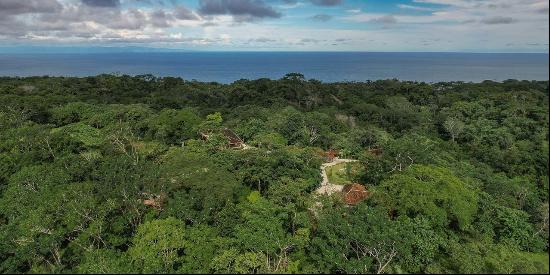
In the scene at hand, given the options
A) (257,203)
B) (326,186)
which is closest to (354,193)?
(326,186)

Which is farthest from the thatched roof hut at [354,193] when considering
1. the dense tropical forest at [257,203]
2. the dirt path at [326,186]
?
the dirt path at [326,186]

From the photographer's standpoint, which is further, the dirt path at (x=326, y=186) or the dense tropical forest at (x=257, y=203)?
the dirt path at (x=326, y=186)

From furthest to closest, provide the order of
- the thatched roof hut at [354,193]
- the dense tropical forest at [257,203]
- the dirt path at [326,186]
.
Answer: the dirt path at [326,186] < the thatched roof hut at [354,193] < the dense tropical forest at [257,203]

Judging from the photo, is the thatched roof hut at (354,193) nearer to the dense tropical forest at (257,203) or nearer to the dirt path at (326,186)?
the dense tropical forest at (257,203)

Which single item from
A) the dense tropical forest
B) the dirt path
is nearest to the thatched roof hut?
the dense tropical forest

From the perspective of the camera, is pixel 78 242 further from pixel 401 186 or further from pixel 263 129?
pixel 263 129

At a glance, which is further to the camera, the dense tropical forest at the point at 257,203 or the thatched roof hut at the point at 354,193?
the thatched roof hut at the point at 354,193

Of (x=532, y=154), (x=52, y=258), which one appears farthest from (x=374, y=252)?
(x=532, y=154)

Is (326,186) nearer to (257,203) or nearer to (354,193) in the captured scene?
(354,193)

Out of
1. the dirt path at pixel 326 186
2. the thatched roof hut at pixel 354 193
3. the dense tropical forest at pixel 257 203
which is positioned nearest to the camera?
the dense tropical forest at pixel 257 203
